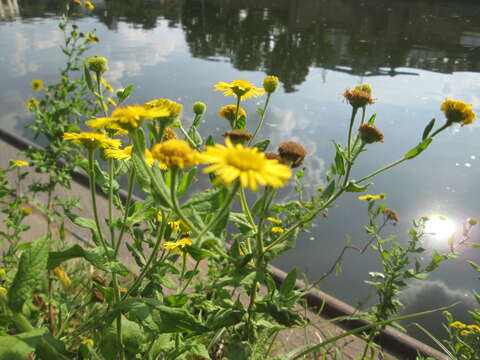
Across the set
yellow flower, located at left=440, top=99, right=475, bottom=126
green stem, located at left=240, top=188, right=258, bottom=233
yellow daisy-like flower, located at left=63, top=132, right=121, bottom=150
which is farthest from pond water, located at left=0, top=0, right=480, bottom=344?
yellow daisy-like flower, located at left=63, top=132, right=121, bottom=150

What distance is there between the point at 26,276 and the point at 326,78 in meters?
7.43

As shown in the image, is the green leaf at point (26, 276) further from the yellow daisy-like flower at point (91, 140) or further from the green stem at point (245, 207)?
the green stem at point (245, 207)

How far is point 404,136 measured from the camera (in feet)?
15.7

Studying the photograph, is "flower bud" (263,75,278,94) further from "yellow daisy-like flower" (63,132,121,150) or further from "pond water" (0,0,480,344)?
"pond water" (0,0,480,344)

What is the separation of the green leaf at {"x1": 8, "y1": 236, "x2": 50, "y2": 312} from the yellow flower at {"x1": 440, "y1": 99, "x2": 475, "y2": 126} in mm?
1239

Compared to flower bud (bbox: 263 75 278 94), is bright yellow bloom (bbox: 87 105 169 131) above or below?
above

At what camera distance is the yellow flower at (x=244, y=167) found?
66 centimetres

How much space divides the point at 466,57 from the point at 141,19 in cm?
1124

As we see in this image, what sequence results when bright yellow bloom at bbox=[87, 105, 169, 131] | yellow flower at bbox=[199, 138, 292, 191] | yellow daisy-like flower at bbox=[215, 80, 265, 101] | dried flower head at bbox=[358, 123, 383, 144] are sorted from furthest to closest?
yellow daisy-like flower at bbox=[215, 80, 265, 101]
dried flower head at bbox=[358, 123, 383, 144]
bright yellow bloom at bbox=[87, 105, 169, 131]
yellow flower at bbox=[199, 138, 292, 191]

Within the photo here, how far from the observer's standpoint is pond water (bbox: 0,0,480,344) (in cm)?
331

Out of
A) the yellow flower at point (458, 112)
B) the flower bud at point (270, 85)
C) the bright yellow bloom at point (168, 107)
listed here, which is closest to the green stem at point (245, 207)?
the bright yellow bloom at point (168, 107)

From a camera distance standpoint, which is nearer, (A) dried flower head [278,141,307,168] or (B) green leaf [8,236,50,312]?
(B) green leaf [8,236,50,312]

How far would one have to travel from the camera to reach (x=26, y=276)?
76 centimetres

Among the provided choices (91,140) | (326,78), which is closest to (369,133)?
(91,140)
